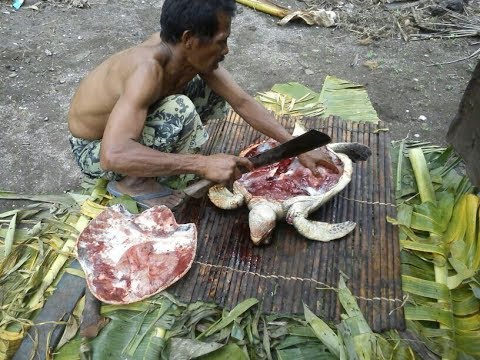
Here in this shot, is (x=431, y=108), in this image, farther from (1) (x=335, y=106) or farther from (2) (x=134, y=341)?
(2) (x=134, y=341)

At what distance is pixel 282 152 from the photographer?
107 inches

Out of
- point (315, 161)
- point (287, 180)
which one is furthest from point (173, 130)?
point (315, 161)

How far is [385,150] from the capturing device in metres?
3.32

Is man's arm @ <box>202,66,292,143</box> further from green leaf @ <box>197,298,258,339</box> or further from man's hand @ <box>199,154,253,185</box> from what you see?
green leaf @ <box>197,298,258,339</box>

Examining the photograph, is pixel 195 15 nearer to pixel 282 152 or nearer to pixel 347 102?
pixel 282 152

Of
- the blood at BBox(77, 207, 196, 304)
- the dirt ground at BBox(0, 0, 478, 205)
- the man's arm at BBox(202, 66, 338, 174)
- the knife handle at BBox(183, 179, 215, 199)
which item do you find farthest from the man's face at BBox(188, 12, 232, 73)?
the dirt ground at BBox(0, 0, 478, 205)

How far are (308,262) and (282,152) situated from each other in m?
0.63

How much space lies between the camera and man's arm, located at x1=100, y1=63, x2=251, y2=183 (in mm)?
2477

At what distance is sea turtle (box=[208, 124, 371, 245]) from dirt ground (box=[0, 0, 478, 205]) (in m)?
1.33

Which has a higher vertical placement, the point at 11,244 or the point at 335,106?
the point at 11,244

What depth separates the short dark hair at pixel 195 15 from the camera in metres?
2.40

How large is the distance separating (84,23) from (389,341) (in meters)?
4.82

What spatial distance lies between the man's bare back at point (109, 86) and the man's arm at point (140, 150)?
0.08 meters

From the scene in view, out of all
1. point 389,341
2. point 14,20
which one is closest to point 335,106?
point 389,341
